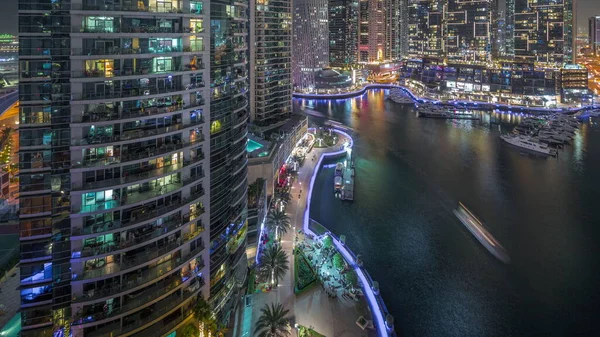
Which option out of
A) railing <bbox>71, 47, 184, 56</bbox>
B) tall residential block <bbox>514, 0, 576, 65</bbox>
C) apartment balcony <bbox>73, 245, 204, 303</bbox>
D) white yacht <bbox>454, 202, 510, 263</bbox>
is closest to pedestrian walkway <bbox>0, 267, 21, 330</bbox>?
apartment balcony <bbox>73, 245, 204, 303</bbox>

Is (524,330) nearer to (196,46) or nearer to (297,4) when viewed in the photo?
(196,46)

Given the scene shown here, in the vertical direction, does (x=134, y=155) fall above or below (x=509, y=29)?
below

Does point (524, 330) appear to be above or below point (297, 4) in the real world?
below

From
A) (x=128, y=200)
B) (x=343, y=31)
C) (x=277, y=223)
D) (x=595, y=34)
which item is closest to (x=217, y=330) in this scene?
(x=128, y=200)

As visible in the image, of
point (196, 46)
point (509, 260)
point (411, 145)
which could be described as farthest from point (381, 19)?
point (196, 46)

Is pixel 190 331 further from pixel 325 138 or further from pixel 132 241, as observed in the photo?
pixel 325 138
